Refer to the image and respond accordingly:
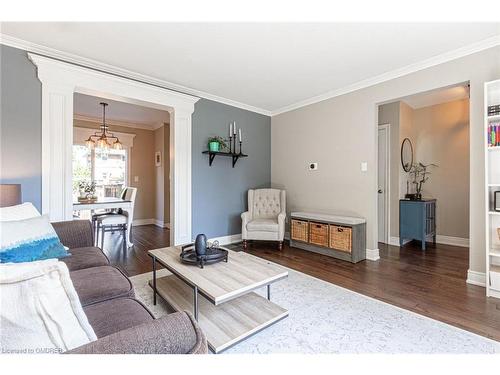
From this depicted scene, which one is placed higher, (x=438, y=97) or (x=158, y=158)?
(x=438, y=97)

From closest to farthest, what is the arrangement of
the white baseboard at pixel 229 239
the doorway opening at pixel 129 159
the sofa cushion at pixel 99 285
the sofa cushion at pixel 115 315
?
the sofa cushion at pixel 115 315, the sofa cushion at pixel 99 285, the white baseboard at pixel 229 239, the doorway opening at pixel 129 159

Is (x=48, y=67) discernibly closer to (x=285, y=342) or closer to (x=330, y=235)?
(x=285, y=342)

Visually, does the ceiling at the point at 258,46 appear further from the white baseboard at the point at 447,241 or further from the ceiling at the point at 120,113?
the white baseboard at the point at 447,241

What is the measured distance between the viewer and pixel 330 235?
11.0ft

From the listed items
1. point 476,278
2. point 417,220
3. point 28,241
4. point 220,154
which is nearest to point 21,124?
point 28,241

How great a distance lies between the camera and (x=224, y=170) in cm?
415

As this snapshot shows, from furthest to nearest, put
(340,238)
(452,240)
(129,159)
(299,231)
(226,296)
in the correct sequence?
(129,159)
(452,240)
(299,231)
(340,238)
(226,296)

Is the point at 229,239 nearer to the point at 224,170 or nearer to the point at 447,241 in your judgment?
the point at 224,170

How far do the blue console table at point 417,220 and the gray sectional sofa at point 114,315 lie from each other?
4.05 metres

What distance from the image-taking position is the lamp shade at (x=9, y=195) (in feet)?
6.79

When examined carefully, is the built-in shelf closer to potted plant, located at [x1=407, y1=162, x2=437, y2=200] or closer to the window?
potted plant, located at [x1=407, y1=162, x2=437, y2=200]

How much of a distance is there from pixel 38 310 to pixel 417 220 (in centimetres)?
450

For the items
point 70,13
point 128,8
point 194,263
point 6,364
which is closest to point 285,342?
point 194,263

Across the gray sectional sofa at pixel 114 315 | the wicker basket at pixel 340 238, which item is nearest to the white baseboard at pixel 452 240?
the wicker basket at pixel 340 238
